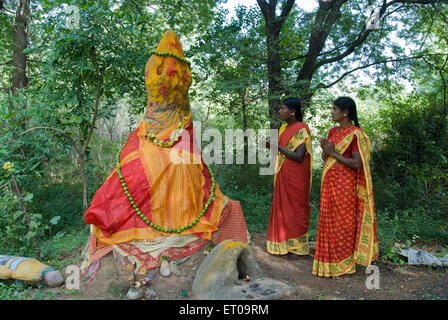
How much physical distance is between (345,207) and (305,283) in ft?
3.00

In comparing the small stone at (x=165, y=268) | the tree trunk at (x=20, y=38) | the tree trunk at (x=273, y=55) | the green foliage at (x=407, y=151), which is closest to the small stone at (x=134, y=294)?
the small stone at (x=165, y=268)

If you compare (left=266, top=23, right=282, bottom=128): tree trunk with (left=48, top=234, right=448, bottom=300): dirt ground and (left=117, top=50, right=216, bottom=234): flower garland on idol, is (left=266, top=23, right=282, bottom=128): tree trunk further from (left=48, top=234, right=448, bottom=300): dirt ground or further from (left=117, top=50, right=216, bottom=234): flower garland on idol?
(left=48, top=234, right=448, bottom=300): dirt ground

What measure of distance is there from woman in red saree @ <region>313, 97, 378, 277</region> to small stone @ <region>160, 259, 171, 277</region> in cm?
159

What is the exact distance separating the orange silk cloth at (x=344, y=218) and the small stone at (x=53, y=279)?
2662 mm

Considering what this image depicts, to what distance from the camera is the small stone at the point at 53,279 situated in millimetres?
3322

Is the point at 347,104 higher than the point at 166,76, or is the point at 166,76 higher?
the point at 166,76

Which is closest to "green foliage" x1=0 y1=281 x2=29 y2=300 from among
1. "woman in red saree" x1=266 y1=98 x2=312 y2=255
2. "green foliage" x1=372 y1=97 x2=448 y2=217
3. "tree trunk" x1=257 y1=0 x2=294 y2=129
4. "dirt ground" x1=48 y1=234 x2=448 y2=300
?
"dirt ground" x1=48 y1=234 x2=448 y2=300

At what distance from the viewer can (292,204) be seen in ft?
13.5

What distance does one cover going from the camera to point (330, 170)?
12.2ft

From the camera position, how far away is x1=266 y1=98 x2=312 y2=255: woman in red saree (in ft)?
13.4

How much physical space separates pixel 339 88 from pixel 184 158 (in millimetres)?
7107

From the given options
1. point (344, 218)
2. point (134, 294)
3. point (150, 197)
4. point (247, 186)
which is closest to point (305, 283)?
point (344, 218)

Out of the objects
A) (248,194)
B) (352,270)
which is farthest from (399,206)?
(352,270)

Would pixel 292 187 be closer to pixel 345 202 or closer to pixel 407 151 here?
pixel 345 202
